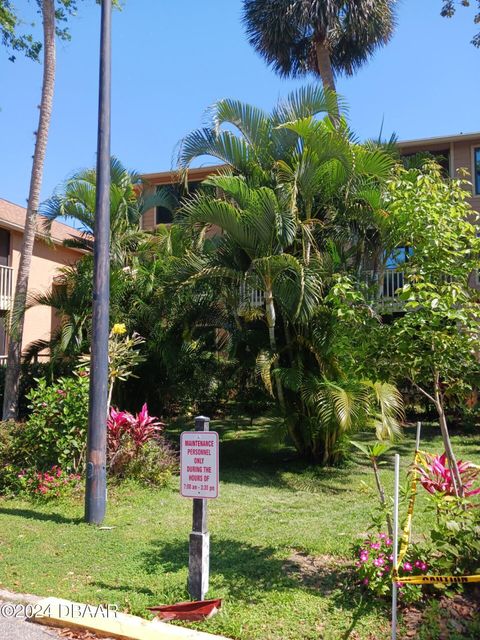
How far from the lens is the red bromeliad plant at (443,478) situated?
522 cm

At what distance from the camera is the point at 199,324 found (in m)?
11.5

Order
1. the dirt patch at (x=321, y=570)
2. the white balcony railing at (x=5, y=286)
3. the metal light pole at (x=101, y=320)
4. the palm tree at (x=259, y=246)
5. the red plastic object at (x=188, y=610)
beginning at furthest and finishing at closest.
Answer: the white balcony railing at (x=5, y=286), the palm tree at (x=259, y=246), the metal light pole at (x=101, y=320), the dirt patch at (x=321, y=570), the red plastic object at (x=188, y=610)

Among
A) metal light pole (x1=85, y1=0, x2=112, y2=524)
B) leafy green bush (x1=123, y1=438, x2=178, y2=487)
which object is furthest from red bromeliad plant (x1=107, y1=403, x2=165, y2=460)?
metal light pole (x1=85, y1=0, x2=112, y2=524)

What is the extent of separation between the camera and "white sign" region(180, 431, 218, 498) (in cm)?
474

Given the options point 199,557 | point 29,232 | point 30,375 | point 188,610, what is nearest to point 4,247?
point 30,375

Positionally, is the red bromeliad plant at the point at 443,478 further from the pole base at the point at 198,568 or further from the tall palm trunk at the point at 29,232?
the tall palm trunk at the point at 29,232

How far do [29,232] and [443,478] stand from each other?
A: 916 cm

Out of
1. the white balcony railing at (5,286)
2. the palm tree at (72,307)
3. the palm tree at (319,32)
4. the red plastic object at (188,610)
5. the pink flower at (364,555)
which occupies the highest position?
the palm tree at (319,32)

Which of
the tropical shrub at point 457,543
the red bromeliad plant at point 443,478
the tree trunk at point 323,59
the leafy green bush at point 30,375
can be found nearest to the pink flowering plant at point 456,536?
the tropical shrub at point 457,543

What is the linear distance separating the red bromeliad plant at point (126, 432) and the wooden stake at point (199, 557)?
163 inches

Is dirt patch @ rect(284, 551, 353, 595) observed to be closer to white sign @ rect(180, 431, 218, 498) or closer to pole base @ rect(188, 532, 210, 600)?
pole base @ rect(188, 532, 210, 600)

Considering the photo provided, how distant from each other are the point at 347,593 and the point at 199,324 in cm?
735

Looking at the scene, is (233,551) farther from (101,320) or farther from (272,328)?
(272,328)

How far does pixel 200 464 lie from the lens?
15.8 feet
